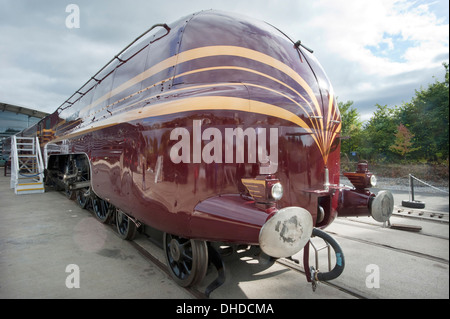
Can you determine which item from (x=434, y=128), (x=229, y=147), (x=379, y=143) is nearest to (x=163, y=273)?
(x=229, y=147)

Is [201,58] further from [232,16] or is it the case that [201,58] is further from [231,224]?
[231,224]

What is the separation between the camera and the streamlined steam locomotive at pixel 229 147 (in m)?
2.38

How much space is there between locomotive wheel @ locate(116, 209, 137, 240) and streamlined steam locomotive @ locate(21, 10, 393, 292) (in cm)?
78

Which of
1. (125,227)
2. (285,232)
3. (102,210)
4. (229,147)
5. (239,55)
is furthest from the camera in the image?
(102,210)

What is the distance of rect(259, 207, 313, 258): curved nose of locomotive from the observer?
81.1 inches

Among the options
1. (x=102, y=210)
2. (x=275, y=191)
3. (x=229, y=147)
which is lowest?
(x=102, y=210)

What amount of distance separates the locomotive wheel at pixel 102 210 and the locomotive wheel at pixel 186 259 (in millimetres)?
2520

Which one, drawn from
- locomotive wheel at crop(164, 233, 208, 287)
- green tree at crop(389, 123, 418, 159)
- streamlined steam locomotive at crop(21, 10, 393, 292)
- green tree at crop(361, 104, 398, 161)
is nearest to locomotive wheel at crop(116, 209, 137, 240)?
streamlined steam locomotive at crop(21, 10, 393, 292)

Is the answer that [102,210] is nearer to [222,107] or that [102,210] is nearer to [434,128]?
[222,107]

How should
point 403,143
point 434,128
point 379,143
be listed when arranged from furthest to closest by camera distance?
1. point 379,143
2. point 403,143
3. point 434,128

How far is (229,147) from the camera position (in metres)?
2.47

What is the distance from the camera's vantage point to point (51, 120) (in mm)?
10062

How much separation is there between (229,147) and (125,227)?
3080 mm

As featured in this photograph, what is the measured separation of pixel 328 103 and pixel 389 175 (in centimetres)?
1291
